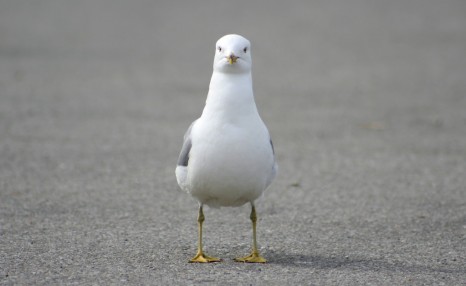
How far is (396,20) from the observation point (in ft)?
57.3

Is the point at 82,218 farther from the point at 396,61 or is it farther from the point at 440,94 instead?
the point at 396,61

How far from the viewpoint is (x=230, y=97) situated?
16.2ft

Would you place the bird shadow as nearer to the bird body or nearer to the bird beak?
the bird body

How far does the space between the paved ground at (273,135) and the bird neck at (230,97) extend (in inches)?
38.7

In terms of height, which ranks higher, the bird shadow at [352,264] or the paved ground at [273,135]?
the paved ground at [273,135]

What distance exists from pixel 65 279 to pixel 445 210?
3.38m

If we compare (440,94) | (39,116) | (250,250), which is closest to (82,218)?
(250,250)

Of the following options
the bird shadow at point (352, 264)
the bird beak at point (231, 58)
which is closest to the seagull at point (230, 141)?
the bird beak at point (231, 58)

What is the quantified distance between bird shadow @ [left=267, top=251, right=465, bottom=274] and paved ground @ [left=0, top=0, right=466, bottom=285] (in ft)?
0.07

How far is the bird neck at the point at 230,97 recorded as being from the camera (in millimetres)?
4930

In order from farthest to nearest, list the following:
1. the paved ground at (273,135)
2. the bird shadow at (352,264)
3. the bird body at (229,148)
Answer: the paved ground at (273,135) → the bird shadow at (352,264) → the bird body at (229,148)

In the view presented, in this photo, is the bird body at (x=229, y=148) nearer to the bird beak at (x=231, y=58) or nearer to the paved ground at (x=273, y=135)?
the bird beak at (x=231, y=58)

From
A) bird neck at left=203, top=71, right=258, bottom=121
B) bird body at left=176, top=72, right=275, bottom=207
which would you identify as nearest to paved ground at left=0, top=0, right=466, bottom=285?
bird body at left=176, top=72, right=275, bottom=207

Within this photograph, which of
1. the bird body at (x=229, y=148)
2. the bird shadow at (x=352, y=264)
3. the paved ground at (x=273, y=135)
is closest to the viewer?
the bird body at (x=229, y=148)
